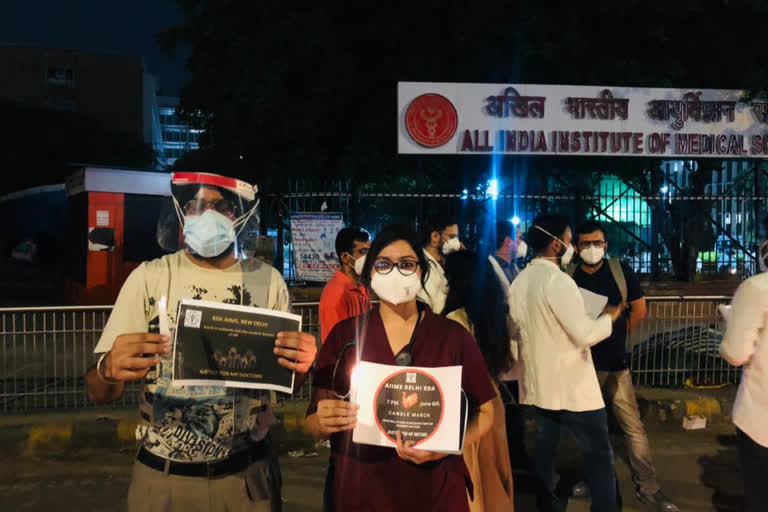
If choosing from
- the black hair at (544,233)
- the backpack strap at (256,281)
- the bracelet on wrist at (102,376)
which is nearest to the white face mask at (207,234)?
the backpack strap at (256,281)

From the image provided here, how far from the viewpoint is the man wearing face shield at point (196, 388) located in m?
2.44

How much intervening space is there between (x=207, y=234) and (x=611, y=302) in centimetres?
358

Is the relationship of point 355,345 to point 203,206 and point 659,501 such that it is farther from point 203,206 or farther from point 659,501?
point 659,501

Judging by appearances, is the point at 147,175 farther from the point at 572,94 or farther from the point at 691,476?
the point at 691,476

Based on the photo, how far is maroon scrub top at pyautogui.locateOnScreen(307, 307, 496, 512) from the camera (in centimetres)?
257

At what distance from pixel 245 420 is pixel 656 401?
5.80 m

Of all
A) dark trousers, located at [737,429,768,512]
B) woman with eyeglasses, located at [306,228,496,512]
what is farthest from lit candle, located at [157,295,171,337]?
dark trousers, located at [737,429,768,512]

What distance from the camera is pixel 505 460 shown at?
13.5ft

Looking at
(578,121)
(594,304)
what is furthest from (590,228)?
(578,121)

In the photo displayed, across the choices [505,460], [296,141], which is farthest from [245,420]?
[296,141]

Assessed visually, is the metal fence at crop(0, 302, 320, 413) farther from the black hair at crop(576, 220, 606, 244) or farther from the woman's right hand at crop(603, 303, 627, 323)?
the woman's right hand at crop(603, 303, 627, 323)

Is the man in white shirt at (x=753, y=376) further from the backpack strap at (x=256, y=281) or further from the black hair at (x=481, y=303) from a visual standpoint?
the backpack strap at (x=256, y=281)

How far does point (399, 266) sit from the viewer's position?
2.77 m

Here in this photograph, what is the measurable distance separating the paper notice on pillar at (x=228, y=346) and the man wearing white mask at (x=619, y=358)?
3.39 metres
